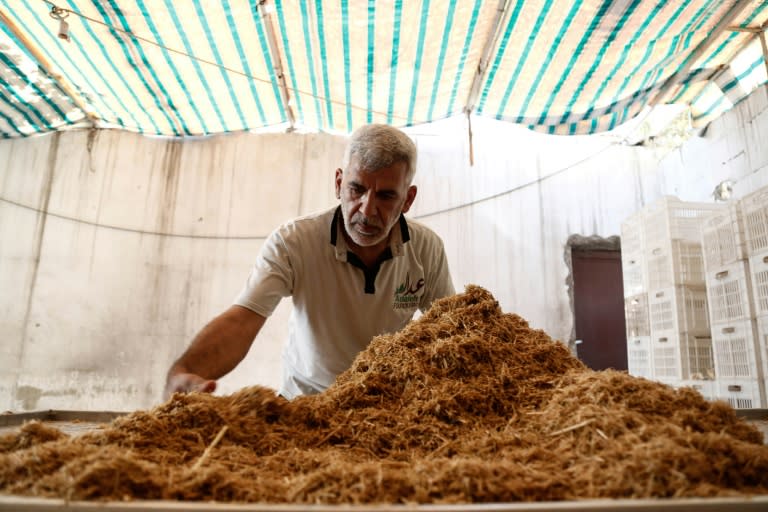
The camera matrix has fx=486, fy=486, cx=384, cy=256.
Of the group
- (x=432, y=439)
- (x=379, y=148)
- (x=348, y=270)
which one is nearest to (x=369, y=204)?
(x=379, y=148)

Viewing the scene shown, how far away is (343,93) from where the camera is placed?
484 centimetres

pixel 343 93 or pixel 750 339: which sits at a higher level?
pixel 343 93

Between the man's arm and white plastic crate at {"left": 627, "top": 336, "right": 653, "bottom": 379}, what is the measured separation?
408cm

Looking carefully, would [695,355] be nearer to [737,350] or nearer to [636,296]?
[737,350]

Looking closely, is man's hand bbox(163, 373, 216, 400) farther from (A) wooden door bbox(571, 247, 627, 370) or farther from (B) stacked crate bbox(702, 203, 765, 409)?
(A) wooden door bbox(571, 247, 627, 370)

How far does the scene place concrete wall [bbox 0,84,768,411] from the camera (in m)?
5.57

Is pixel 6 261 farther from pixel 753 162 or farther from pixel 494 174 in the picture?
pixel 753 162

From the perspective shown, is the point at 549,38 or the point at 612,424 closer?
the point at 612,424

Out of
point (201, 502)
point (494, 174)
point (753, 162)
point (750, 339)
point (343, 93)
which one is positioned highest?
point (343, 93)

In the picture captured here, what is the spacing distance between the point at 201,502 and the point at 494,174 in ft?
18.3

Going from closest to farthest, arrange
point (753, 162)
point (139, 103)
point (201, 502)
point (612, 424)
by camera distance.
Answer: point (201, 502)
point (612, 424)
point (753, 162)
point (139, 103)

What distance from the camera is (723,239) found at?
13.0ft

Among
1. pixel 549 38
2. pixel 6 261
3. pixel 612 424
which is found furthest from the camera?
pixel 6 261

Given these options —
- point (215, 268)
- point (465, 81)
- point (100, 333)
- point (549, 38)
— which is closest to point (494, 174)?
point (465, 81)
